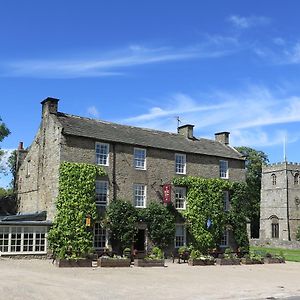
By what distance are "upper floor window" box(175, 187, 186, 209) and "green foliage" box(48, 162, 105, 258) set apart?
24.1ft

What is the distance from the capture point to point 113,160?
106 ft

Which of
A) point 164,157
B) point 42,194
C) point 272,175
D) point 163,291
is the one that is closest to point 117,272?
point 163,291

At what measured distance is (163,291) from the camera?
17.1m

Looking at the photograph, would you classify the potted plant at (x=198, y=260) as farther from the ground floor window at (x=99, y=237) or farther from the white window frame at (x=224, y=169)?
the white window frame at (x=224, y=169)

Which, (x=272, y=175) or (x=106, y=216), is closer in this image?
(x=106, y=216)

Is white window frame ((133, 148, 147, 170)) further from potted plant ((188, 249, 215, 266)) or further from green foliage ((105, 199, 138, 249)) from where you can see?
potted plant ((188, 249, 215, 266))

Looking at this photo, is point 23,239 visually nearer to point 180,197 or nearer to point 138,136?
point 138,136

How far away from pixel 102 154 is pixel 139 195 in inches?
165

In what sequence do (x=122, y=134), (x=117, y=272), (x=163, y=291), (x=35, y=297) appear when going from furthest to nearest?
1. (x=122, y=134)
2. (x=117, y=272)
3. (x=163, y=291)
4. (x=35, y=297)

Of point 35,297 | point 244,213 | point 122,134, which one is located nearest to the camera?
point 35,297

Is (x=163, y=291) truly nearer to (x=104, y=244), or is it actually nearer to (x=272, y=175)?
(x=104, y=244)

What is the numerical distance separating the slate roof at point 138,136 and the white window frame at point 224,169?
60 centimetres

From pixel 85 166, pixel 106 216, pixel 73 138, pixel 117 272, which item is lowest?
pixel 117 272

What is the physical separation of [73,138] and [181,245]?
11726 millimetres
